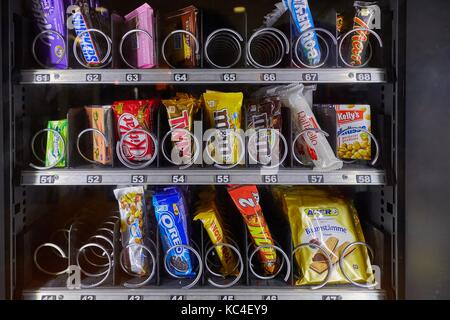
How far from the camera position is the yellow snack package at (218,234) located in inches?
50.7

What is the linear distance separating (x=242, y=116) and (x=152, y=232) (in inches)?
18.8

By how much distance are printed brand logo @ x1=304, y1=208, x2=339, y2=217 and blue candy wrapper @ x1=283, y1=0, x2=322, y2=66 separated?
46 cm

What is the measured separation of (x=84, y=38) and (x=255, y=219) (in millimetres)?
754

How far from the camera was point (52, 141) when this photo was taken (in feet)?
4.26

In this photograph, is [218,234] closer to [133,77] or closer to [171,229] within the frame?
[171,229]

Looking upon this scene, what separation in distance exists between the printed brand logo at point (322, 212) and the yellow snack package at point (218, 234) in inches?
10.9

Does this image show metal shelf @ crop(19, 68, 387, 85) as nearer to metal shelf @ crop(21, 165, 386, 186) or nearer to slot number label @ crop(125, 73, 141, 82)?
slot number label @ crop(125, 73, 141, 82)

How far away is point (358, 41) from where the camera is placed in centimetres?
128

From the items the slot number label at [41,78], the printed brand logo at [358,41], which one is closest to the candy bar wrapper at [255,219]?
the printed brand logo at [358,41]

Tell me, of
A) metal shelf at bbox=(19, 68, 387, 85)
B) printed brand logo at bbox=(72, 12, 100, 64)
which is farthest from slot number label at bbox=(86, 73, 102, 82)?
printed brand logo at bbox=(72, 12, 100, 64)

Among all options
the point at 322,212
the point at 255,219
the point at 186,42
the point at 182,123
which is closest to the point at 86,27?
the point at 186,42

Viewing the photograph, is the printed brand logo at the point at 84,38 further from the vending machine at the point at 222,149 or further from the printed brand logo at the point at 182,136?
the printed brand logo at the point at 182,136
